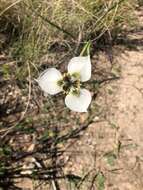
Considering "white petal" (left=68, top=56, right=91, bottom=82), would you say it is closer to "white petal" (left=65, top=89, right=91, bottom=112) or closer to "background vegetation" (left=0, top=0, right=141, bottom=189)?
"white petal" (left=65, top=89, right=91, bottom=112)

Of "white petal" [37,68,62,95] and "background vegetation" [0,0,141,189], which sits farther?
"background vegetation" [0,0,141,189]

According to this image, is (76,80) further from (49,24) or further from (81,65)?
(49,24)

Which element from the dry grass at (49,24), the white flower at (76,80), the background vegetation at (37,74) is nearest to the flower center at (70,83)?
the white flower at (76,80)

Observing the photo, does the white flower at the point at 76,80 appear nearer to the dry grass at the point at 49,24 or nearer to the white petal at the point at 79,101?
the white petal at the point at 79,101

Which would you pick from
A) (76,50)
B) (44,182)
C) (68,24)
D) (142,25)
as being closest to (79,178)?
(44,182)

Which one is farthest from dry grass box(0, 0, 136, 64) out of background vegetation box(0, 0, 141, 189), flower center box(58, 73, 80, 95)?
flower center box(58, 73, 80, 95)

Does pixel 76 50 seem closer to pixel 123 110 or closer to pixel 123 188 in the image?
pixel 123 110

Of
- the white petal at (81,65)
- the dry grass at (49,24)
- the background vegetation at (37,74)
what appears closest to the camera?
the white petal at (81,65)
